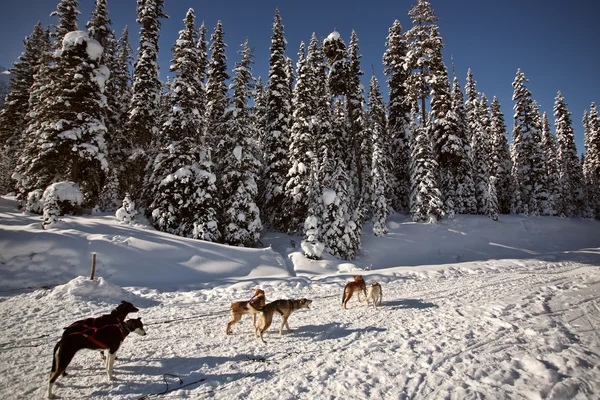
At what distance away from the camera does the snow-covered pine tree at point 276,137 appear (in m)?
25.0

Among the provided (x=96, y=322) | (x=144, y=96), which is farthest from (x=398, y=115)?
(x=96, y=322)

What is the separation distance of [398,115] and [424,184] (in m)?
10.9

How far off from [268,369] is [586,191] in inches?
2338

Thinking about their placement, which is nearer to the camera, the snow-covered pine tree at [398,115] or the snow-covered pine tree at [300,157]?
the snow-covered pine tree at [300,157]

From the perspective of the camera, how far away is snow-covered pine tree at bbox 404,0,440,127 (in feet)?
93.6

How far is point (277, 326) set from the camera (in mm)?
7363

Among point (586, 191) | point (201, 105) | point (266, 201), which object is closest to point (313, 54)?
point (201, 105)

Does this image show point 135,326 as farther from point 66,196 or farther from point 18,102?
point 18,102

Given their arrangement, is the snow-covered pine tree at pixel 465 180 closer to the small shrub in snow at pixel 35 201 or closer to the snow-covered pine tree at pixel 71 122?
the snow-covered pine tree at pixel 71 122

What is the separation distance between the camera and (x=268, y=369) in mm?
5215

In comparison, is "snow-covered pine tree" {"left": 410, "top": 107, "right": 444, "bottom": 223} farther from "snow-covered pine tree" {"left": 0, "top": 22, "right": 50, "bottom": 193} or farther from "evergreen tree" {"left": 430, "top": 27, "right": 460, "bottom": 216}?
"snow-covered pine tree" {"left": 0, "top": 22, "right": 50, "bottom": 193}

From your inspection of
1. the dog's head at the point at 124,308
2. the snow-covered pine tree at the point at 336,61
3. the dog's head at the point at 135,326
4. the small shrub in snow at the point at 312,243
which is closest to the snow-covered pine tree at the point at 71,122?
the small shrub in snow at the point at 312,243

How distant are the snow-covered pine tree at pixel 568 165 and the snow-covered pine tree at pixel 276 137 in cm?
4118

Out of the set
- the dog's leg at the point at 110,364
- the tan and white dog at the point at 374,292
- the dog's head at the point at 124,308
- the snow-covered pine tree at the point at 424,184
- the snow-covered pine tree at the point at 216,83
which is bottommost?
the dog's leg at the point at 110,364
